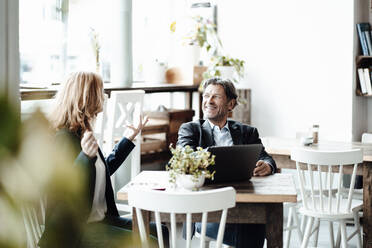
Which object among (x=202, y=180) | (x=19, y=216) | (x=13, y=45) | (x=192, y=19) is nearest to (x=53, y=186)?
(x=19, y=216)

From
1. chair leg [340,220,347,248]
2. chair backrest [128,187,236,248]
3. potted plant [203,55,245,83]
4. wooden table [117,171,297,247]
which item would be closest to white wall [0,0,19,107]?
wooden table [117,171,297,247]

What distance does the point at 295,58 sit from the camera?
5586 millimetres

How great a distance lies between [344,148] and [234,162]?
1.60m

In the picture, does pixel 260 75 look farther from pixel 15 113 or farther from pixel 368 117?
pixel 15 113

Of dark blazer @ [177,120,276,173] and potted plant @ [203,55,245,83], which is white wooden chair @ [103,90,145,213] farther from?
potted plant @ [203,55,245,83]

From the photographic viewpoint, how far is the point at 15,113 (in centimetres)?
54

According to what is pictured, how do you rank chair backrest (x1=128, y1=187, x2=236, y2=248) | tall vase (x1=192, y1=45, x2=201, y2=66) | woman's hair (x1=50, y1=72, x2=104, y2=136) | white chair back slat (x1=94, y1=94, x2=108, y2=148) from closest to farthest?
chair backrest (x1=128, y1=187, x2=236, y2=248), woman's hair (x1=50, y1=72, x2=104, y2=136), white chair back slat (x1=94, y1=94, x2=108, y2=148), tall vase (x1=192, y1=45, x2=201, y2=66)

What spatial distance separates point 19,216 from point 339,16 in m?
5.16

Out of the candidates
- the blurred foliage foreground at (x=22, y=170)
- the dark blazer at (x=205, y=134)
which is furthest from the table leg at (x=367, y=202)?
the blurred foliage foreground at (x=22, y=170)

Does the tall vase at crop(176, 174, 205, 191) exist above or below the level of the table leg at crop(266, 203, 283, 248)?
above

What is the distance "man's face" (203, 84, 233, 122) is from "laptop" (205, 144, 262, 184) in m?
0.67

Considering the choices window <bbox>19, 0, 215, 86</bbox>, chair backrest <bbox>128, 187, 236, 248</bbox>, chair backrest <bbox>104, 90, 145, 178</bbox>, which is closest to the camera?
chair backrest <bbox>128, 187, 236, 248</bbox>

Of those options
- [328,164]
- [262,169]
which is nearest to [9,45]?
[262,169]

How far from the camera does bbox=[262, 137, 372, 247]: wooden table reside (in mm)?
3357
